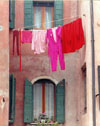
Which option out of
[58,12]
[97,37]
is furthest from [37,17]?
[97,37]

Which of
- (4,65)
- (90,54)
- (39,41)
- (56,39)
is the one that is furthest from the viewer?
(39,41)

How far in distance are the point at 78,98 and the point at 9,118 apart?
278cm

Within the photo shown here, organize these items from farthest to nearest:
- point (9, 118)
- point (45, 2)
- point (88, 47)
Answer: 1. point (45, 2)
2. point (9, 118)
3. point (88, 47)

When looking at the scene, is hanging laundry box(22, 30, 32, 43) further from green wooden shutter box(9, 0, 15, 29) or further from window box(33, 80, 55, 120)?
window box(33, 80, 55, 120)

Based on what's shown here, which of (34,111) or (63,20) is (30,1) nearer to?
(63,20)

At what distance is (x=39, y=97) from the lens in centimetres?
1881

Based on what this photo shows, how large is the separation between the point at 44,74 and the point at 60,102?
4.30 ft

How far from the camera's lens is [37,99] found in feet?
61.6

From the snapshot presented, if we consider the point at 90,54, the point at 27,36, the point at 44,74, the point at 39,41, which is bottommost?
the point at 44,74

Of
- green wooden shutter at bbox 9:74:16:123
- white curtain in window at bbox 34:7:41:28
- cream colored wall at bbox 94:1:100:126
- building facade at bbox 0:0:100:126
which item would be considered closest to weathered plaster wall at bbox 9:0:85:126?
building facade at bbox 0:0:100:126

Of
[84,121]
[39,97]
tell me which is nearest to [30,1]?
[39,97]

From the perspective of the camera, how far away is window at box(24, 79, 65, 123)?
18.3 metres

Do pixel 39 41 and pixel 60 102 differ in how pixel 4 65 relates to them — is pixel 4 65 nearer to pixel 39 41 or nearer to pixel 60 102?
pixel 39 41

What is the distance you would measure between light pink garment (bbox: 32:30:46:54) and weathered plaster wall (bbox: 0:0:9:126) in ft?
4.43
